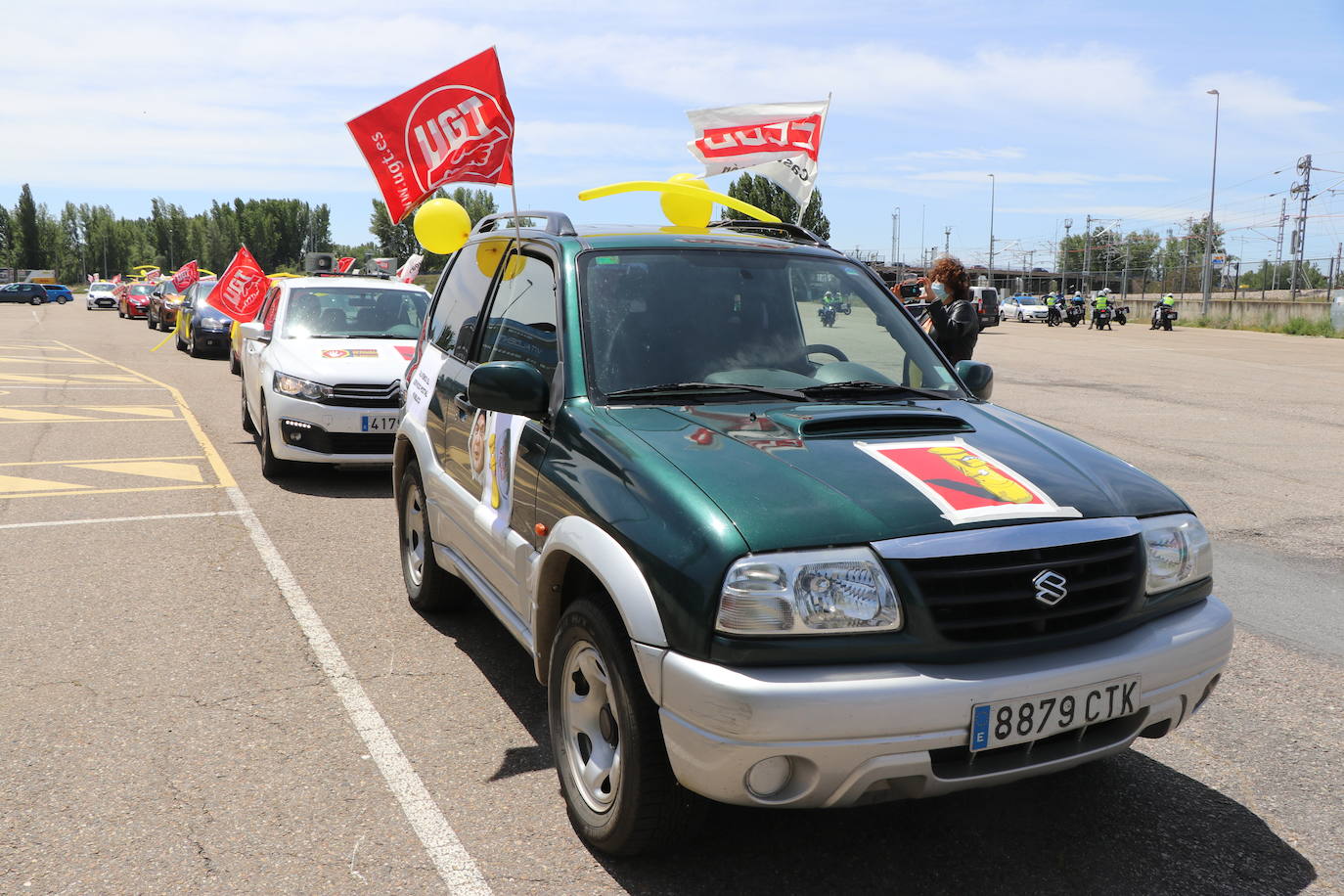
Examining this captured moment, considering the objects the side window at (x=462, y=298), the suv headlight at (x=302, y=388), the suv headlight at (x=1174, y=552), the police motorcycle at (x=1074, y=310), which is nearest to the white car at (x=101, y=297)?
the police motorcycle at (x=1074, y=310)

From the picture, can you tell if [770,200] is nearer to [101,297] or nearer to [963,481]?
[101,297]

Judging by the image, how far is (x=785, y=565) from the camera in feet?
8.51

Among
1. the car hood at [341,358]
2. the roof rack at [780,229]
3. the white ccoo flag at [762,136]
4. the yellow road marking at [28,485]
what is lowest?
the yellow road marking at [28,485]

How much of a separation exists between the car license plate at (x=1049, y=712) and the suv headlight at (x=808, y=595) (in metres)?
0.32

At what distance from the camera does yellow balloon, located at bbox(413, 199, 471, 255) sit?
586 centimetres

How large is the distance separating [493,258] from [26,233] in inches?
6185

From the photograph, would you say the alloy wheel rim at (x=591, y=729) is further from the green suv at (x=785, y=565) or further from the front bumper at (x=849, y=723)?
the front bumper at (x=849, y=723)

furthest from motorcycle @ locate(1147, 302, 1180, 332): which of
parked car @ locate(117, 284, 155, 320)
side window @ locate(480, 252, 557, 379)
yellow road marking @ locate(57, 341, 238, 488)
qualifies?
side window @ locate(480, 252, 557, 379)

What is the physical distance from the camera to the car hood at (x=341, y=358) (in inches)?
344

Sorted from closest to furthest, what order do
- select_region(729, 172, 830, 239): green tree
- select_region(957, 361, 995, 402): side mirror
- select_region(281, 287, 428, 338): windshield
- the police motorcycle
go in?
select_region(957, 361, 995, 402): side mirror < select_region(281, 287, 428, 338): windshield < the police motorcycle < select_region(729, 172, 830, 239): green tree

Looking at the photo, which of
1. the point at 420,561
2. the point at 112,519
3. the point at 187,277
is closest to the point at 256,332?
the point at 112,519

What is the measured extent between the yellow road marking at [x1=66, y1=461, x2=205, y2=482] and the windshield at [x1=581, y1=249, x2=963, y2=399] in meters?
6.49

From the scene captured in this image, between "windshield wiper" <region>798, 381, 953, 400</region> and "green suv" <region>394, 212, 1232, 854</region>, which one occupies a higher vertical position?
"windshield wiper" <region>798, 381, 953, 400</region>

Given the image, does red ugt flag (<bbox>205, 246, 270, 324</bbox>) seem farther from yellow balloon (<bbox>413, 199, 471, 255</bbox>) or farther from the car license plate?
the car license plate
